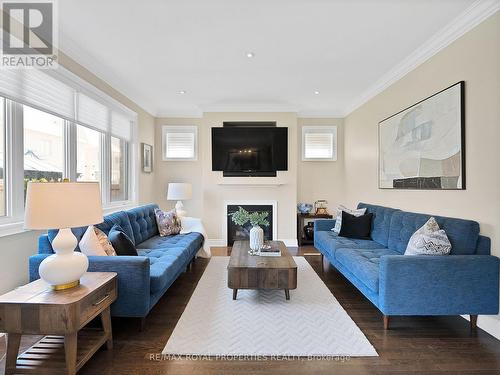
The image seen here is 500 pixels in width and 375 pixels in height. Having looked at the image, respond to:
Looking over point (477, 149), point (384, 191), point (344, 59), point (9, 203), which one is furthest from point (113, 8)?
point (384, 191)

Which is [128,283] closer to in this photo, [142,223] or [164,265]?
[164,265]

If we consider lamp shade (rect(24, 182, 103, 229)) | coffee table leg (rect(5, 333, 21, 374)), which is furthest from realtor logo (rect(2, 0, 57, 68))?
coffee table leg (rect(5, 333, 21, 374))

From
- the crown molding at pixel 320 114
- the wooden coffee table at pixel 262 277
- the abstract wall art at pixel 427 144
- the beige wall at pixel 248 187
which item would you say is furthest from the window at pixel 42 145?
the crown molding at pixel 320 114

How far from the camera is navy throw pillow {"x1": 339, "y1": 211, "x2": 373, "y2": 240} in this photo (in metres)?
3.99

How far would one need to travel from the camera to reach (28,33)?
2604mm

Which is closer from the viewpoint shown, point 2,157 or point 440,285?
point 440,285

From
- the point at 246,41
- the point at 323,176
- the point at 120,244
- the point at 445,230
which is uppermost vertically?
the point at 246,41

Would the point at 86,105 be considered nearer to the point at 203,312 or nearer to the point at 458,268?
the point at 203,312

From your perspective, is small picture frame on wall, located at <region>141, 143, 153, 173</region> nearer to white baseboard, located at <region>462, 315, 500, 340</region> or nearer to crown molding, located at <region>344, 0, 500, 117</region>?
crown molding, located at <region>344, 0, 500, 117</region>

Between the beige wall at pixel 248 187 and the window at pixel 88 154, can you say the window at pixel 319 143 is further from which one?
the window at pixel 88 154

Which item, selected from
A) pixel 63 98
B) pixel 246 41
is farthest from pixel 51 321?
pixel 246 41

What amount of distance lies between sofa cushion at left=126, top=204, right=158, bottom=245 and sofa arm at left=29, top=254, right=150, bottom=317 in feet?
4.51

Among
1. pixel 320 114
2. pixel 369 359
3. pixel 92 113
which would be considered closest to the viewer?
pixel 369 359

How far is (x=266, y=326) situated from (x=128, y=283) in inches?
47.3
